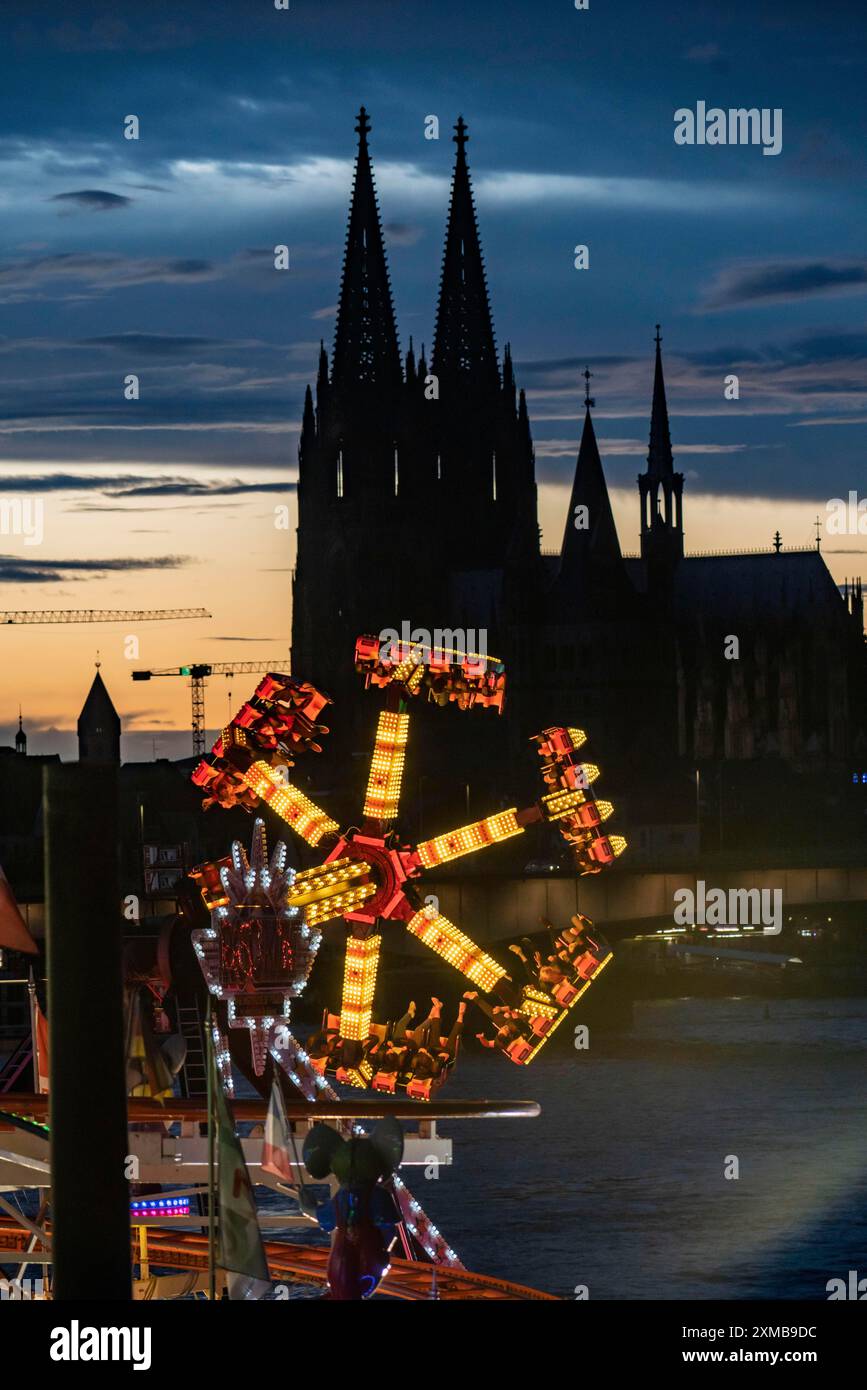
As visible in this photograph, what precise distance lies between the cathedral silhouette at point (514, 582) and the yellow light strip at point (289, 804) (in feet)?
429

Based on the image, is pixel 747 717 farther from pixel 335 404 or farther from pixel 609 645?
pixel 335 404

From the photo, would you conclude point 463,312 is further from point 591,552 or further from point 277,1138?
point 277,1138

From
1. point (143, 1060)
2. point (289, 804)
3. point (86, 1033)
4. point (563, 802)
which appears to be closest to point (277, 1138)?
point (143, 1060)

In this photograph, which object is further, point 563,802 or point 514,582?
point 514,582

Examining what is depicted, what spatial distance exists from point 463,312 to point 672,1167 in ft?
376

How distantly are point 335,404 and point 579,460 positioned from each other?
1858 cm

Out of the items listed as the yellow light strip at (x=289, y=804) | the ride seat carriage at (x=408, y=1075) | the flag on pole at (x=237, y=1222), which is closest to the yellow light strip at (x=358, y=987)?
the ride seat carriage at (x=408, y=1075)

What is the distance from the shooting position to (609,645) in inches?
6767

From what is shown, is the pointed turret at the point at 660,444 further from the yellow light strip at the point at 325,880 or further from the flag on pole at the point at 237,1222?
the flag on pole at the point at 237,1222

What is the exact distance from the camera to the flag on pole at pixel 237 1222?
19.4m

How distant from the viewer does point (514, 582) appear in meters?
172

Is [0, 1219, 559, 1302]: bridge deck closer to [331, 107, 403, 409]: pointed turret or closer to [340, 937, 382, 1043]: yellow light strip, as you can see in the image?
[340, 937, 382, 1043]: yellow light strip

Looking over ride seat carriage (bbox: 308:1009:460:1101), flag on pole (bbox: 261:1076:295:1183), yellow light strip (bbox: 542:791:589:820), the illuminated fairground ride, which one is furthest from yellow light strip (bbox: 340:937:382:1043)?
flag on pole (bbox: 261:1076:295:1183)
